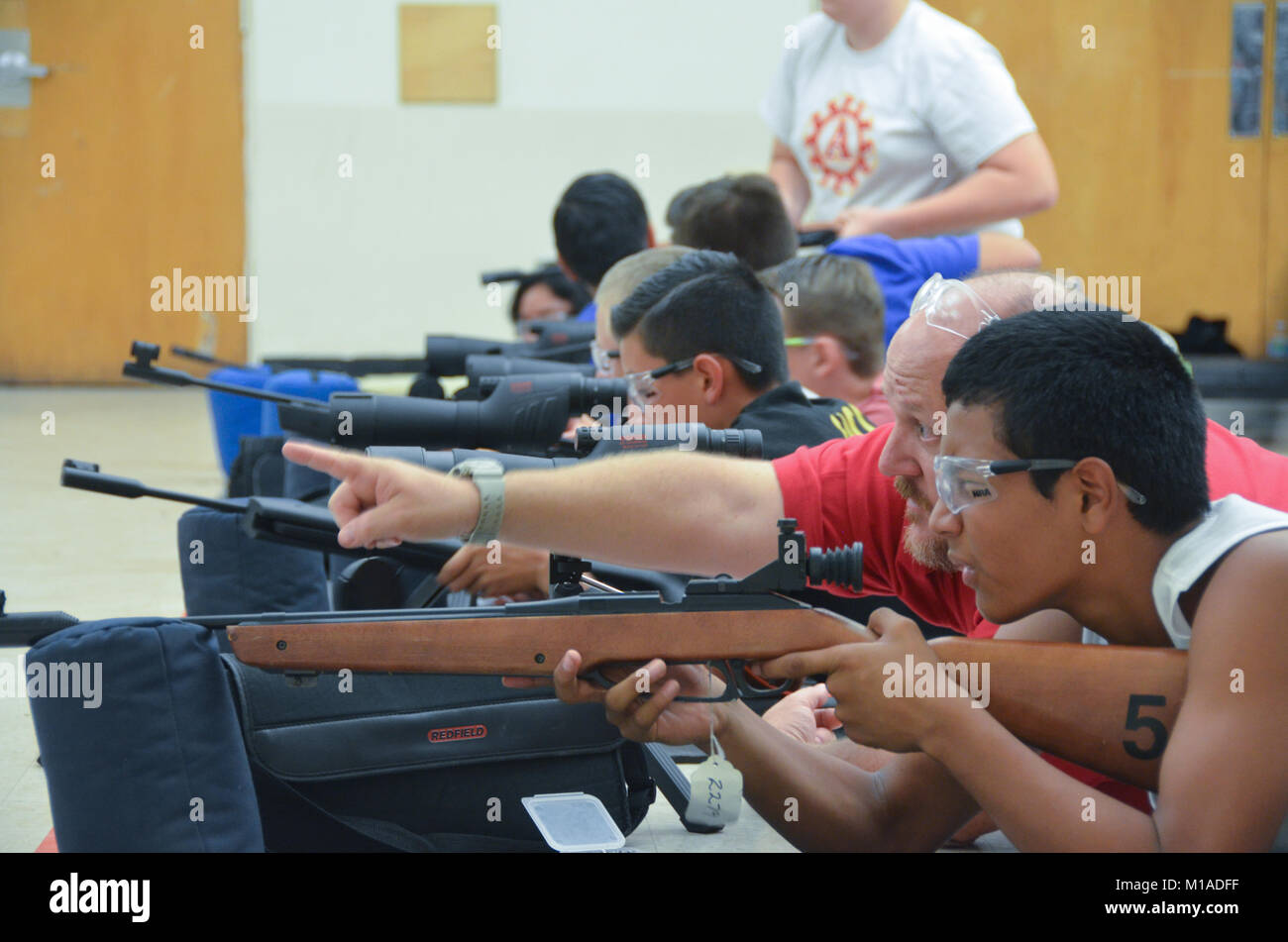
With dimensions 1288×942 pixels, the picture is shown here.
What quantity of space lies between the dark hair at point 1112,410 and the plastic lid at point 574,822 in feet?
2.56

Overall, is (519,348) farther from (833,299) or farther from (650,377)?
(650,377)

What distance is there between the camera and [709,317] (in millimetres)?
2480

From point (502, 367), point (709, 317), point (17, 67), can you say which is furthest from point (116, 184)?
point (709, 317)

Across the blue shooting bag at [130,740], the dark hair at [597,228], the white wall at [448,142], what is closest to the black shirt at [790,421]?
the blue shooting bag at [130,740]

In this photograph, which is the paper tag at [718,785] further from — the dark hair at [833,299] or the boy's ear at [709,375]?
the dark hair at [833,299]

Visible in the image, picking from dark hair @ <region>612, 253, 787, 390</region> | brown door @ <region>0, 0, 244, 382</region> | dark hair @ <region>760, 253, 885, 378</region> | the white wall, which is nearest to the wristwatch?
dark hair @ <region>612, 253, 787, 390</region>

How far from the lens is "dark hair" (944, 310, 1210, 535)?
1.32m

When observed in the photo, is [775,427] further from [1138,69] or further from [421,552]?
[1138,69]

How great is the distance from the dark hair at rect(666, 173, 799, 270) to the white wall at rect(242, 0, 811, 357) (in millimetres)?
5015

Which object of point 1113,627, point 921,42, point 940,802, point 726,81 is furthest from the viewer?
point 726,81

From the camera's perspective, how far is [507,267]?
841cm

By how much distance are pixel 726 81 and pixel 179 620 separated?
7.04 metres

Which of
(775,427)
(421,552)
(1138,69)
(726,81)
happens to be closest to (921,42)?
(775,427)

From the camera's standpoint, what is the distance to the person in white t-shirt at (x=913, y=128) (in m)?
3.04
